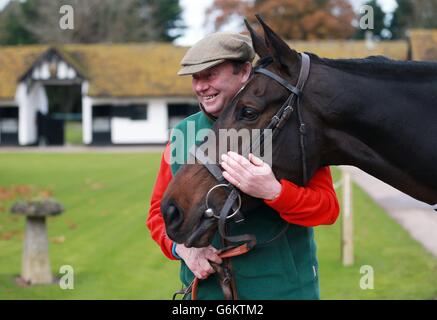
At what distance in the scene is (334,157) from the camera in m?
2.91

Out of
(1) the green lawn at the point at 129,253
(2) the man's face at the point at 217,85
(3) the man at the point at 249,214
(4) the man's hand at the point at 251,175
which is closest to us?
(4) the man's hand at the point at 251,175

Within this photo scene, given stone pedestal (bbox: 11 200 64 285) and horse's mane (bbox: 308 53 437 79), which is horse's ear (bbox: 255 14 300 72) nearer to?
horse's mane (bbox: 308 53 437 79)

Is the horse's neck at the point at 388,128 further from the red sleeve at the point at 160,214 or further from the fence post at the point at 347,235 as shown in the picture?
the fence post at the point at 347,235

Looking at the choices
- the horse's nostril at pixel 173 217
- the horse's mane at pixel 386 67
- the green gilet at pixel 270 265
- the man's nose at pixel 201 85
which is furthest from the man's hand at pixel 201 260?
the horse's mane at pixel 386 67

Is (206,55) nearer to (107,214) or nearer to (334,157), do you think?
(334,157)

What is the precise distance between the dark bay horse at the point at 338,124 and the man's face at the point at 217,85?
197mm

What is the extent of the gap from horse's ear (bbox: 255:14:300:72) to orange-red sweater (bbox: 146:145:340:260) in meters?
0.56

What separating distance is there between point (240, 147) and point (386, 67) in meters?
0.87

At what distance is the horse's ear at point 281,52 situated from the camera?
2672 mm

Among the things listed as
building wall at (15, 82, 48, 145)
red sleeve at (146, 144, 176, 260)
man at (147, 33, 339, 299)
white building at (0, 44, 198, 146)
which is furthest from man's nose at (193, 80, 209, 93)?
building wall at (15, 82, 48, 145)

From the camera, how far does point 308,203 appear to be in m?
2.75

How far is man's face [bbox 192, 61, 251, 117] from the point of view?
2.96 meters

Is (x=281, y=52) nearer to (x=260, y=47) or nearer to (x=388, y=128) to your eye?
(x=260, y=47)
